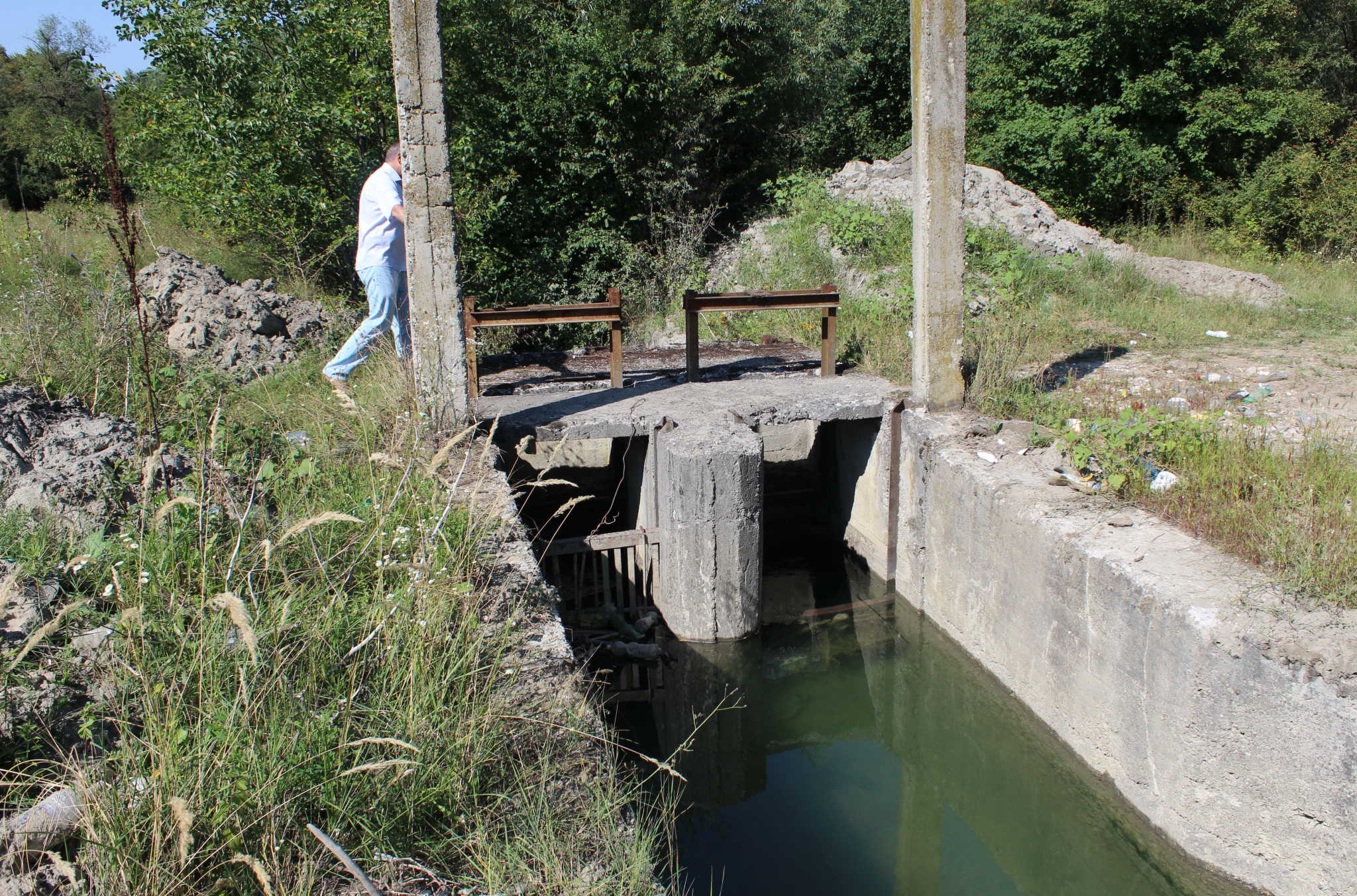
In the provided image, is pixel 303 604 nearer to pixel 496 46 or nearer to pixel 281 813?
pixel 281 813

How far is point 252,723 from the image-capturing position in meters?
2.61

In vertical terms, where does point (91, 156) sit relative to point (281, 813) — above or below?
above

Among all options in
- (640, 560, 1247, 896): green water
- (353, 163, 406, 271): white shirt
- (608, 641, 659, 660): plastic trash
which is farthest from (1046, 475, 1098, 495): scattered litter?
(353, 163, 406, 271): white shirt

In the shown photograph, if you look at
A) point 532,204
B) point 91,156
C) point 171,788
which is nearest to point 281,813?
point 171,788

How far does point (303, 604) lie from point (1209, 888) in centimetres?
419

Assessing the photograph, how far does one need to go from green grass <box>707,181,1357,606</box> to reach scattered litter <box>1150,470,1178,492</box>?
0.05 metres

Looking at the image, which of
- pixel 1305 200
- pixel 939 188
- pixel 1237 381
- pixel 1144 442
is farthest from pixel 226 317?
pixel 1305 200

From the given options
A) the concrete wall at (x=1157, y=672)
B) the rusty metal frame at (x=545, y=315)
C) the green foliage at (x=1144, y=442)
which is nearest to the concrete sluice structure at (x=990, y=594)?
the concrete wall at (x=1157, y=672)

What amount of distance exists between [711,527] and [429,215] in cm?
284

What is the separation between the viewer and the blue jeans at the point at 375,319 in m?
6.54

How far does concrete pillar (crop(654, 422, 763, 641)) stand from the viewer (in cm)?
615

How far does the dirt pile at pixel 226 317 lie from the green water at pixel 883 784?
195 inches

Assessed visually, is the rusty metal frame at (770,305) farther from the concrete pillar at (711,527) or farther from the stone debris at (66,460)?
the stone debris at (66,460)

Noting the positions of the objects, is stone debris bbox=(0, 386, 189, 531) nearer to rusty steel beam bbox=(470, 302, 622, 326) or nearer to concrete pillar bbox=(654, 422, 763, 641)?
rusty steel beam bbox=(470, 302, 622, 326)
